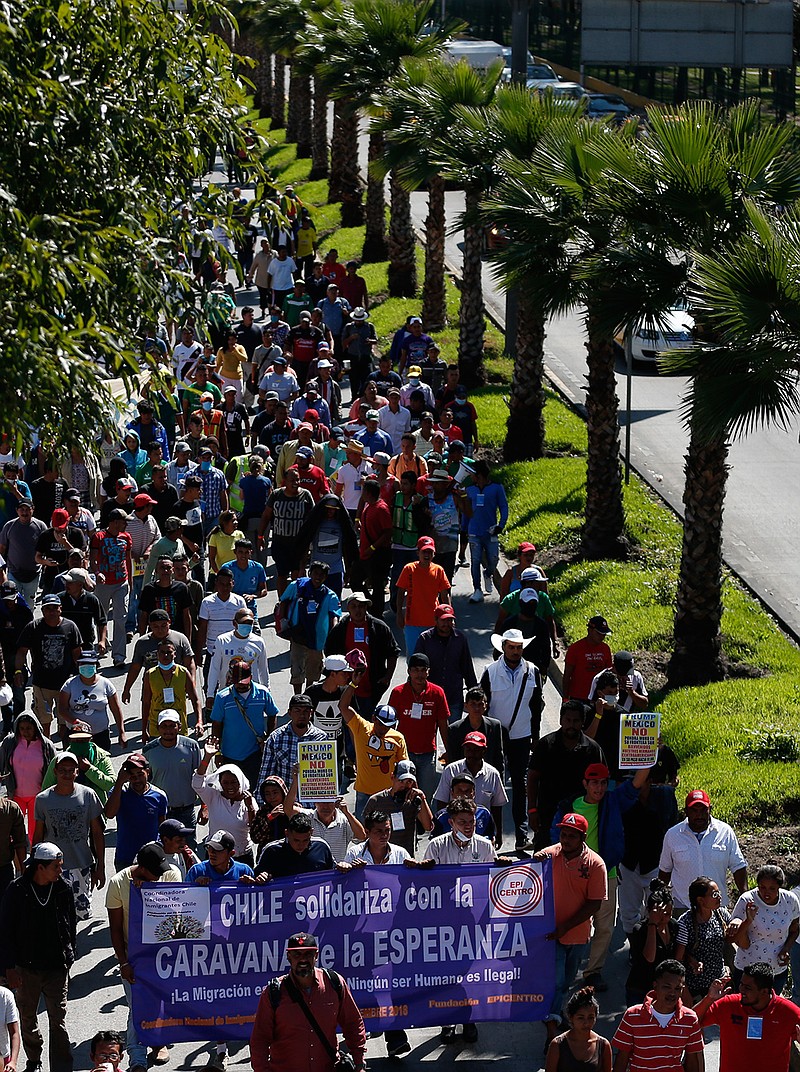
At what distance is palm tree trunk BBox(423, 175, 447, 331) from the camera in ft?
102

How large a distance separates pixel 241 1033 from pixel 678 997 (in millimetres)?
2643

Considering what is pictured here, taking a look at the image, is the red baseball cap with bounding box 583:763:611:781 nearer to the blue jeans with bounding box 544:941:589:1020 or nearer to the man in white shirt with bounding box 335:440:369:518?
the blue jeans with bounding box 544:941:589:1020

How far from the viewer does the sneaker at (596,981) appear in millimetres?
11305

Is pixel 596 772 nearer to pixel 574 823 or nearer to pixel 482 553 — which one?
pixel 574 823

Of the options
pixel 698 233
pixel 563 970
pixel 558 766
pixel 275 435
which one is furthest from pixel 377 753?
pixel 275 435

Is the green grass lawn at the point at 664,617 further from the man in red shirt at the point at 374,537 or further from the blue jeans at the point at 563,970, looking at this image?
the blue jeans at the point at 563,970

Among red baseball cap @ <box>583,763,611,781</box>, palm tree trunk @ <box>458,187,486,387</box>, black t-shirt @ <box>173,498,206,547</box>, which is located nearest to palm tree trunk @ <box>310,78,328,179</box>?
palm tree trunk @ <box>458,187,486,387</box>

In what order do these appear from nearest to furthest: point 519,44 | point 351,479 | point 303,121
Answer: point 351,479
point 519,44
point 303,121

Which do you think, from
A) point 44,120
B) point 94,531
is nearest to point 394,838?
point 44,120

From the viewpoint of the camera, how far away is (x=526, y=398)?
24.6 meters

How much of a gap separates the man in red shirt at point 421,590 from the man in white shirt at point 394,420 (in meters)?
6.14

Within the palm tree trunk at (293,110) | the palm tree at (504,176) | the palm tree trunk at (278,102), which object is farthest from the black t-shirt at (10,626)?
the palm tree trunk at (278,102)

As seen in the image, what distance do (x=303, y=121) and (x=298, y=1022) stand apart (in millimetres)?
47729

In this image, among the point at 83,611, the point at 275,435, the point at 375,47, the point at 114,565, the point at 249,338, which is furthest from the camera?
the point at 375,47
